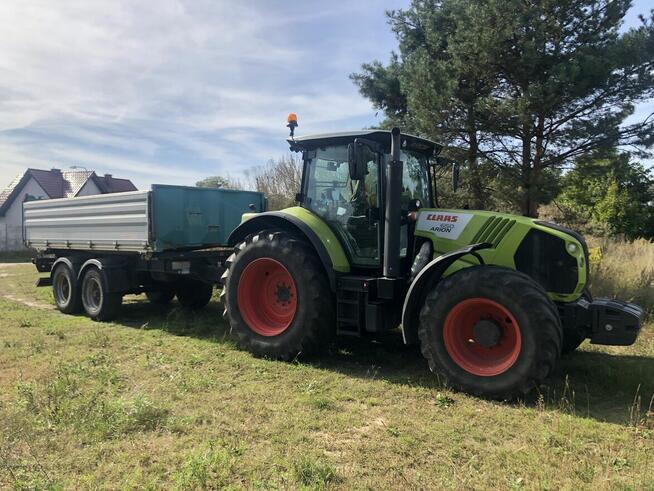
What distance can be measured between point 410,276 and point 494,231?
96cm

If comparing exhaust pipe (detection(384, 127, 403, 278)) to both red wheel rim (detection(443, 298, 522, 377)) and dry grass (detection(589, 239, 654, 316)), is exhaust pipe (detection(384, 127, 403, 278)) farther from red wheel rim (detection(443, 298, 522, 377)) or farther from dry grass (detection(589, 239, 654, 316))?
dry grass (detection(589, 239, 654, 316))

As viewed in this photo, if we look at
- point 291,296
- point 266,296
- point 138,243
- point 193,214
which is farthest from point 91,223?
point 291,296

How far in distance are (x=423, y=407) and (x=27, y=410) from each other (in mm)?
3354

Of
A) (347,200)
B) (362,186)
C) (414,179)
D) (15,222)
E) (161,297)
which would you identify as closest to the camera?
(362,186)

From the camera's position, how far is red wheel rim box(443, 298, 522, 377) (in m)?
4.48

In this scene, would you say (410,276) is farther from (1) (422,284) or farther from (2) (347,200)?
(2) (347,200)

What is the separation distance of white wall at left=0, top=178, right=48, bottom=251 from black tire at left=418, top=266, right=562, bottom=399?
2994cm

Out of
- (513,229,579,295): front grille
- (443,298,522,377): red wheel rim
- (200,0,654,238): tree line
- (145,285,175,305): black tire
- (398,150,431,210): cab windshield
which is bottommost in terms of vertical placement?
(145,285,175,305): black tire

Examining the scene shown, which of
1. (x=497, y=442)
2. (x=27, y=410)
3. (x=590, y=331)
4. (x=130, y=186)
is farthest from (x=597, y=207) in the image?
(x=130, y=186)

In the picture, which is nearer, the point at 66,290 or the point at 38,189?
the point at 66,290

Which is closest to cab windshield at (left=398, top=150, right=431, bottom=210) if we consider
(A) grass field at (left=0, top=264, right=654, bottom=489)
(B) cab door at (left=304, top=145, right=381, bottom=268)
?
(B) cab door at (left=304, top=145, right=381, bottom=268)

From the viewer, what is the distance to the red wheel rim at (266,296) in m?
5.95

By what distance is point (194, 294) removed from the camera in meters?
9.19

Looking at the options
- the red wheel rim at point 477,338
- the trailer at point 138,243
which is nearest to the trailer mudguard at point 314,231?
the red wheel rim at point 477,338
